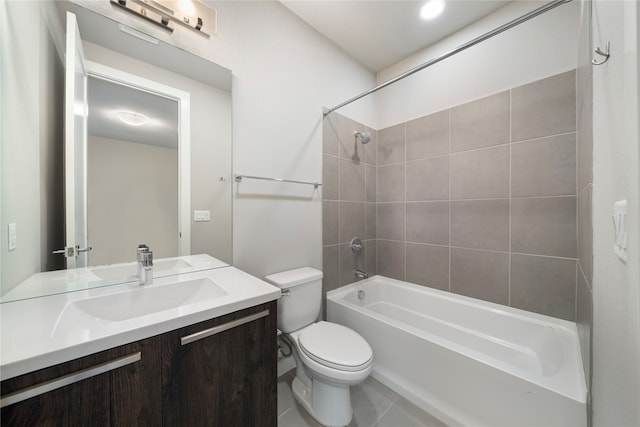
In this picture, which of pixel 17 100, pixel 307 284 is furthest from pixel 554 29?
pixel 17 100

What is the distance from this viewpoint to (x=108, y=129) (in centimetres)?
102

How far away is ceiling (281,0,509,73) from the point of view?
161 centimetres

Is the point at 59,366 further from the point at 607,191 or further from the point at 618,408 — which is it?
the point at 607,191

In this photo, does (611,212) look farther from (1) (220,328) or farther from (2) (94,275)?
(2) (94,275)

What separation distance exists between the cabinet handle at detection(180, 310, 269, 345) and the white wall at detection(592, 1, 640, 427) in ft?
3.22

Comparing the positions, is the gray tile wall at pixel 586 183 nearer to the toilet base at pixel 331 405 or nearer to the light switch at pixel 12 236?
the toilet base at pixel 331 405

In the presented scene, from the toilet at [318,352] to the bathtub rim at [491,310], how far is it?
34cm

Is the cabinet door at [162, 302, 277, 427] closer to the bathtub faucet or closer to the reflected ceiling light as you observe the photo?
the reflected ceiling light

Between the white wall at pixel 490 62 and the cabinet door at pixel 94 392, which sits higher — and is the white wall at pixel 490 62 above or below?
above

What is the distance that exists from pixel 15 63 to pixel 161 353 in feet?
3.62

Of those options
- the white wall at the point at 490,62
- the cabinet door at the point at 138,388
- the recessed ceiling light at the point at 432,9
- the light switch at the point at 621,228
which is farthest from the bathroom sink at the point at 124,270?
the recessed ceiling light at the point at 432,9

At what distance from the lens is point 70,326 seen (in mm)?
662

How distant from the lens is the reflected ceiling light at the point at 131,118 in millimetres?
1064

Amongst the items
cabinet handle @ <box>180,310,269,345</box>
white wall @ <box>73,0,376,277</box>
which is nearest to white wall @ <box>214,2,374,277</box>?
white wall @ <box>73,0,376,277</box>
